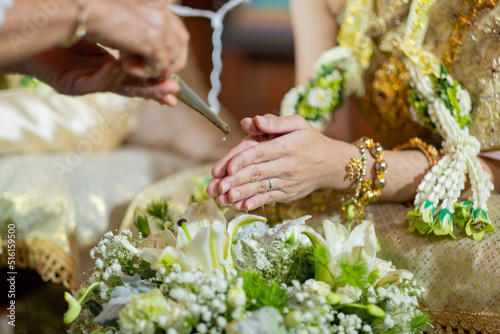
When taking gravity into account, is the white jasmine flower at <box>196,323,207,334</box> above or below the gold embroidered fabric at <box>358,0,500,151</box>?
below

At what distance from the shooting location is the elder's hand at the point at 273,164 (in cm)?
66

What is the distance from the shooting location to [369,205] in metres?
0.86

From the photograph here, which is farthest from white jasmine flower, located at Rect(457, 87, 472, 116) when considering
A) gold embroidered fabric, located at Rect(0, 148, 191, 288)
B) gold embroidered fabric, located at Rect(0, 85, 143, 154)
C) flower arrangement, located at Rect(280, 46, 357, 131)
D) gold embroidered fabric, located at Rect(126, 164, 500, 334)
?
gold embroidered fabric, located at Rect(0, 85, 143, 154)

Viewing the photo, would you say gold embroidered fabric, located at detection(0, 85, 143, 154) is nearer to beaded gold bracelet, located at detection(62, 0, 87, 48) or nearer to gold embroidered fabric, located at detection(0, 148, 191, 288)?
gold embroidered fabric, located at detection(0, 148, 191, 288)

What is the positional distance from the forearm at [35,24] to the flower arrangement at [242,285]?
0.24m

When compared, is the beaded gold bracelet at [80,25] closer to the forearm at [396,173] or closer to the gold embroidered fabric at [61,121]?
the forearm at [396,173]

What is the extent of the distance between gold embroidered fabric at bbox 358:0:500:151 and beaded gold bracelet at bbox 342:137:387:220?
0.15 m

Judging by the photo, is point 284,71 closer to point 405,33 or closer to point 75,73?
point 405,33

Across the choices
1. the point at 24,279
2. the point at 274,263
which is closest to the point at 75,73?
the point at 274,263

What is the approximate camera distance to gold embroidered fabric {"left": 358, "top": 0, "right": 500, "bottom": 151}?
81cm

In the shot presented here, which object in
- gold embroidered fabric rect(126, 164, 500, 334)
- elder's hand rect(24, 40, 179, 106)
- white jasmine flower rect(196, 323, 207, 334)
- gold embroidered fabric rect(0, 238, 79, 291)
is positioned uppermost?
elder's hand rect(24, 40, 179, 106)

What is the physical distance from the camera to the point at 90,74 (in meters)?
0.59

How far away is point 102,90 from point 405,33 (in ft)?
1.83

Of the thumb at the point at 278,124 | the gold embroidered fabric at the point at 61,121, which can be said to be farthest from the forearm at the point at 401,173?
the gold embroidered fabric at the point at 61,121
